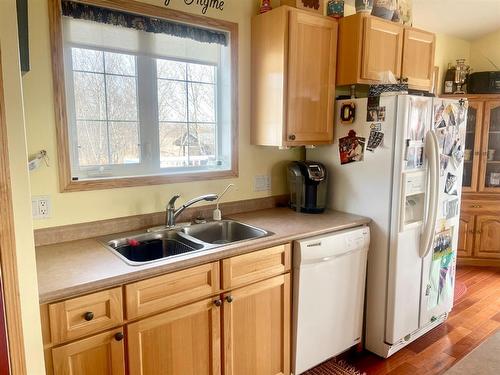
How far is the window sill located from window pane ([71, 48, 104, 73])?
0.58 meters

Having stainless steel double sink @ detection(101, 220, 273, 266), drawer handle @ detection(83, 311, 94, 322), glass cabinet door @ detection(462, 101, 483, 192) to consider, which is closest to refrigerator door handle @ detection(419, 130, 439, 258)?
stainless steel double sink @ detection(101, 220, 273, 266)

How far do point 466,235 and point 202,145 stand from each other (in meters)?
3.08

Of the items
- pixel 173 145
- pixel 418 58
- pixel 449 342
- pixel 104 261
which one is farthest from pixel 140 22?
pixel 449 342

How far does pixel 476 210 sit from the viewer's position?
12.7ft

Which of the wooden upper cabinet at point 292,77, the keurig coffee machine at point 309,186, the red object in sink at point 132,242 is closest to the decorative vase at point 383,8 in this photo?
the wooden upper cabinet at point 292,77

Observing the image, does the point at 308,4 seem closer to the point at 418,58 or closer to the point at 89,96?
the point at 418,58

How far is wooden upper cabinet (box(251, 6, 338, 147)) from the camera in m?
2.21

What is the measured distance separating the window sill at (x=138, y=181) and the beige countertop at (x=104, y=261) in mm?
271

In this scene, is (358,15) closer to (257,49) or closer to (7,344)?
(257,49)

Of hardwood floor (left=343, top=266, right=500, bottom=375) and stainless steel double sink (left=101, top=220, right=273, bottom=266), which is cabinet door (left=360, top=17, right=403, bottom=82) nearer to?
stainless steel double sink (left=101, top=220, right=273, bottom=266)

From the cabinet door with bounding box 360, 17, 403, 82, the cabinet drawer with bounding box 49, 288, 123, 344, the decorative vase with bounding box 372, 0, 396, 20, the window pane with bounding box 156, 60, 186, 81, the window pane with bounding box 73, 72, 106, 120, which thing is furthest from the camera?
the decorative vase with bounding box 372, 0, 396, 20

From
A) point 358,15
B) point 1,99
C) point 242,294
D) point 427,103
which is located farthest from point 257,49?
point 1,99

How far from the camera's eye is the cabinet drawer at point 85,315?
51.1 inches

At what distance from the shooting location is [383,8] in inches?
98.8
